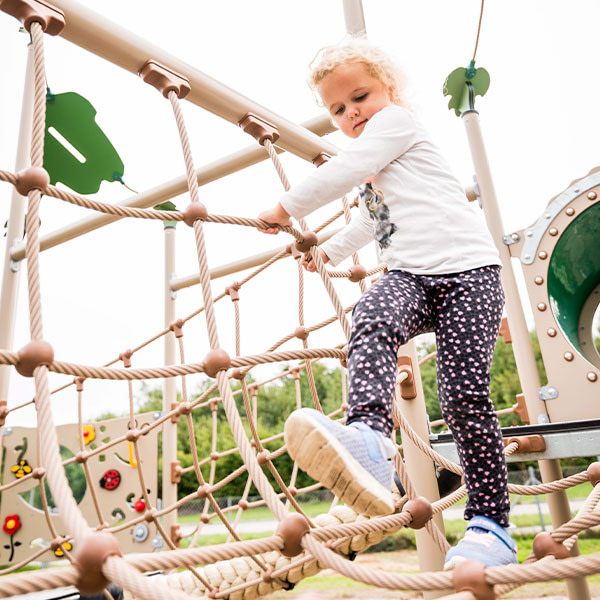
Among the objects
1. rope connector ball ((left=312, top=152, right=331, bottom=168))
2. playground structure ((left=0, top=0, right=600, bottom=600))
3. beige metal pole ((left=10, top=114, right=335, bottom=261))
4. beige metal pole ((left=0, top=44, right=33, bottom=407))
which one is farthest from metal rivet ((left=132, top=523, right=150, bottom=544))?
rope connector ball ((left=312, top=152, right=331, bottom=168))

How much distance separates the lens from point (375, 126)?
0.77 m

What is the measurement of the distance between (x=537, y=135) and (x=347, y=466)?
44.0 feet

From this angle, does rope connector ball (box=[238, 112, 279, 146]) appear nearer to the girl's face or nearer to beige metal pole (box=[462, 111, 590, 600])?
the girl's face

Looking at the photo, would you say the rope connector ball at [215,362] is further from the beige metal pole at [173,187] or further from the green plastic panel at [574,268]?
the green plastic panel at [574,268]

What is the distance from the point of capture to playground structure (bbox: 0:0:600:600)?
458mm

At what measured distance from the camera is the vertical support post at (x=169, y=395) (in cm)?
186

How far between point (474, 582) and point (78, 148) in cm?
171

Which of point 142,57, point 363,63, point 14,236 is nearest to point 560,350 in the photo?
point 363,63

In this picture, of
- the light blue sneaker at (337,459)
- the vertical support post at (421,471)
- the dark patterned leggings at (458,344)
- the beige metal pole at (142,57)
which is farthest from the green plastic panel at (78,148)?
the light blue sneaker at (337,459)

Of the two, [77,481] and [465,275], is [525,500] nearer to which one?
[77,481]

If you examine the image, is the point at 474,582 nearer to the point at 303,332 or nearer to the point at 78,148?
the point at 303,332

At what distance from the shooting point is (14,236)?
1775mm

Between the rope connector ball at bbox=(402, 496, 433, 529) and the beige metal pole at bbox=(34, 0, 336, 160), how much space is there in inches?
27.5

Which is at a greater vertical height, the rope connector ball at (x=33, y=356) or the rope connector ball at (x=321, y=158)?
the rope connector ball at (x=321, y=158)
